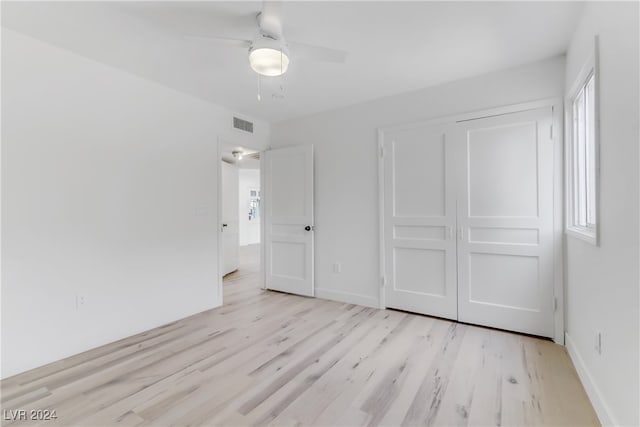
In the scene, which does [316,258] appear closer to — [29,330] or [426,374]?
[426,374]

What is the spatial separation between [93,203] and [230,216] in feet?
10.6

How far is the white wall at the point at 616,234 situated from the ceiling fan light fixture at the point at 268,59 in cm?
175

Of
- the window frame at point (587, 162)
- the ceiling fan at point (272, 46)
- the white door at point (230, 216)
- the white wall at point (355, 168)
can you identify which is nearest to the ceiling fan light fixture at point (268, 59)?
the ceiling fan at point (272, 46)

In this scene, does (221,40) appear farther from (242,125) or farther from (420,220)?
(420,220)

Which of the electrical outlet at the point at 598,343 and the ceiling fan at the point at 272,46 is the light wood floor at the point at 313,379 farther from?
the ceiling fan at the point at 272,46

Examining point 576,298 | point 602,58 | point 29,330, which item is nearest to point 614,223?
point 602,58

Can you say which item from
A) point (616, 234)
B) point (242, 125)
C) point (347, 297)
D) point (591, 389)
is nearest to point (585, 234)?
point (616, 234)

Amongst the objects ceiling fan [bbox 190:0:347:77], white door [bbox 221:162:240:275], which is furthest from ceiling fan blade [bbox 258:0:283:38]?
white door [bbox 221:162:240:275]

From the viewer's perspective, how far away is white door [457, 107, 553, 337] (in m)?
2.61

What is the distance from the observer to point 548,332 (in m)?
2.60

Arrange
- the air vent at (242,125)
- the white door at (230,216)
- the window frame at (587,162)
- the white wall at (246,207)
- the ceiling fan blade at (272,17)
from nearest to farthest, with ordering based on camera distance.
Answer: the window frame at (587,162) < the ceiling fan blade at (272,17) < the air vent at (242,125) < the white door at (230,216) < the white wall at (246,207)

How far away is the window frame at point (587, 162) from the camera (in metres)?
1.66

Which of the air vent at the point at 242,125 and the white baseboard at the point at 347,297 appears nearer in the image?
the white baseboard at the point at 347,297

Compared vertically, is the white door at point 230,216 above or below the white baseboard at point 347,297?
above
